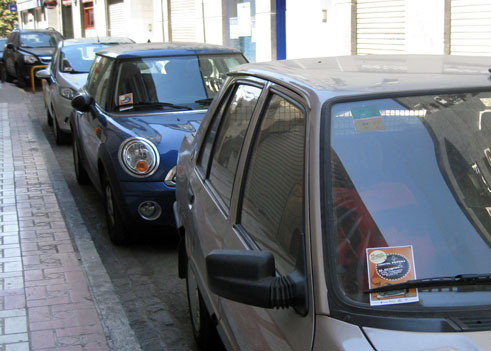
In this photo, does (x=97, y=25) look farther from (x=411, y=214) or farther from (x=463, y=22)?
(x=411, y=214)

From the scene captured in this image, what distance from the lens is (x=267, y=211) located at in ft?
8.84

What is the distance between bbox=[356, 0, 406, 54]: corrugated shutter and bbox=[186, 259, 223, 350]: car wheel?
8708 millimetres

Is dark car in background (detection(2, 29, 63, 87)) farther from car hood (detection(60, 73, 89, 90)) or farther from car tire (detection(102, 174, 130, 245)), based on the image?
car tire (detection(102, 174, 130, 245))

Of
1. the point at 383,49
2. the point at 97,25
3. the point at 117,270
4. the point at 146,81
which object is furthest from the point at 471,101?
the point at 97,25

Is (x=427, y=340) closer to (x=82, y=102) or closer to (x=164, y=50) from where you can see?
(x=164, y=50)

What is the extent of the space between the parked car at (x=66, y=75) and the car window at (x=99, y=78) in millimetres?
2726

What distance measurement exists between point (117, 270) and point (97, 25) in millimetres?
29366

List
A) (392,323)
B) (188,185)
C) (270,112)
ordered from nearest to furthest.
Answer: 1. (392,323)
2. (270,112)
3. (188,185)

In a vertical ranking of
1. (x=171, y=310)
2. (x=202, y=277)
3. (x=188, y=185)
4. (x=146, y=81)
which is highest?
(x=146, y=81)

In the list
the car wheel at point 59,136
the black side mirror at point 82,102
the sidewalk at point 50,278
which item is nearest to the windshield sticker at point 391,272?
the sidewalk at point 50,278

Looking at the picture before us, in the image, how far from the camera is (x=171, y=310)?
4.98m

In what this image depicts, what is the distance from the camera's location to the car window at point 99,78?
7.32 m

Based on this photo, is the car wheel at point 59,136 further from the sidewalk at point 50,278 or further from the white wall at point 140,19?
the white wall at point 140,19

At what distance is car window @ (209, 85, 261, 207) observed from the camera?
3227mm
